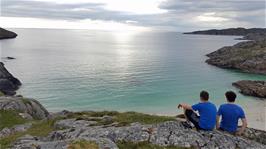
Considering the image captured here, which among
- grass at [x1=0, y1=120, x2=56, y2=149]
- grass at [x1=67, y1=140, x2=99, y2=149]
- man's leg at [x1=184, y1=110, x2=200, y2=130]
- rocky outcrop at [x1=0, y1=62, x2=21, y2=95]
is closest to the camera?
grass at [x1=67, y1=140, x2=99, y2=149]

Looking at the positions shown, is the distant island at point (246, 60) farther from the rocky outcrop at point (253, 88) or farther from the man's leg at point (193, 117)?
the man's leg at point (193, 117)

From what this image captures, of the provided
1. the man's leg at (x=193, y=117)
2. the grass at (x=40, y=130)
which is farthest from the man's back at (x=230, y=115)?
the grass at (x=40, y=130)

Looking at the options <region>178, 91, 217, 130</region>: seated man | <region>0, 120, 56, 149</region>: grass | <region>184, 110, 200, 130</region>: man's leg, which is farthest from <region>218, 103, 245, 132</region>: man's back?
<region>0, 120, 56, 149</region>: grass

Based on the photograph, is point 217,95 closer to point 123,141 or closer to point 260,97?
point 260,97

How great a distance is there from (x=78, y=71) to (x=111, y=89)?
119ft

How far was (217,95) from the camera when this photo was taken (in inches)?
3275

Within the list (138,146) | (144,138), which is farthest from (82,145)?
(144,138)

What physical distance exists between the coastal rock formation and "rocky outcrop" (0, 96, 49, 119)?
96194mm

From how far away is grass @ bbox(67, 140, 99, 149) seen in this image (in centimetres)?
1623

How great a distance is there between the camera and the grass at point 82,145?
16.2 m

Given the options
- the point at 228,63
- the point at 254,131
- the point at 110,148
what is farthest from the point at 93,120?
the point at 228,63

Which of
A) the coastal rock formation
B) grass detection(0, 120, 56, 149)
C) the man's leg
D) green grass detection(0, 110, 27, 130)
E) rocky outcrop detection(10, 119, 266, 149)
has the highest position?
the man's leg

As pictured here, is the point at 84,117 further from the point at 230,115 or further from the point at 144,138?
the point at 230,115

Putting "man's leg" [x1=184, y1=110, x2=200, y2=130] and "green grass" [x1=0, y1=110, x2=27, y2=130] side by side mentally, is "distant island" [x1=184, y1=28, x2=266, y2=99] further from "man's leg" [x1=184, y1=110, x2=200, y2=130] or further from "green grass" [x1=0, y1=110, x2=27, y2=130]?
"man's leg" [x1=184, y1=110, x2=200, y2=130]
